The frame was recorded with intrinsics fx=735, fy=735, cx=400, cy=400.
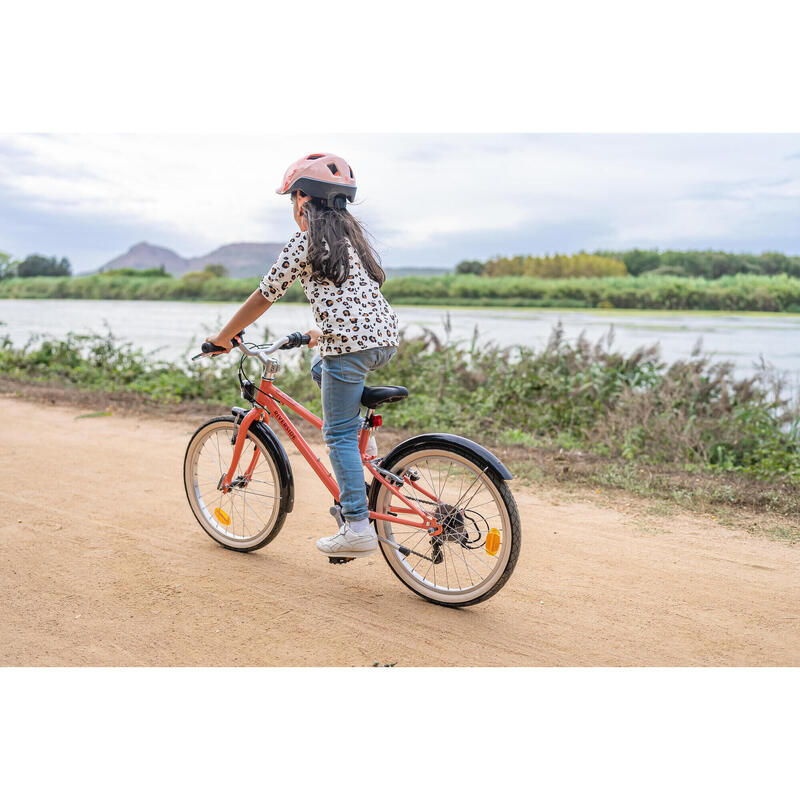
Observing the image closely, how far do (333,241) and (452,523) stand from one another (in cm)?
145

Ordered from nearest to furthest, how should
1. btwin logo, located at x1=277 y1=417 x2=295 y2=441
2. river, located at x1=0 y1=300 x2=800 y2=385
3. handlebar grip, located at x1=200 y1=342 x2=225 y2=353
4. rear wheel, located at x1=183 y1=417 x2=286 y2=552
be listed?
handlebar grip, located at x1=200 y1=342 x2=225 y2=353 < btwin logo, located at x1=277 y1=417 x2=295 y2=441 < rear wheel, located at x1=183 y1=417 x2=286 y2=552 < river, located at x1=0 y1=300 x2=800 y2=385

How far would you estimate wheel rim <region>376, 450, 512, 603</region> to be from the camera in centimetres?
343

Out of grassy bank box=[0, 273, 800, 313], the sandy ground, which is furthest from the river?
the sandy ground

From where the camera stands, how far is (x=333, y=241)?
339cm

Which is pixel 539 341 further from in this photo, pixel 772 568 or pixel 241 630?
pixel 241 630

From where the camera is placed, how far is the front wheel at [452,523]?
3367 mm

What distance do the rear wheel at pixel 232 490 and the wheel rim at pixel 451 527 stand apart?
2.53 ft

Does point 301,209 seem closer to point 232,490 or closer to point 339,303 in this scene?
point 339,303

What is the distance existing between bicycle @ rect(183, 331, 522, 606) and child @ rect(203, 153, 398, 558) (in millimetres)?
113

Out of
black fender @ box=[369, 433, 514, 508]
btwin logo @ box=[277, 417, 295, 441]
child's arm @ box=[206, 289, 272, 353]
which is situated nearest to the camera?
black fender @ box=[369, 433, 514, 508]

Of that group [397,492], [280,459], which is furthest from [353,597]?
[280,459]

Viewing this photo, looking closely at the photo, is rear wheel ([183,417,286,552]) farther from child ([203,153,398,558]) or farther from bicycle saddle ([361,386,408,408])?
bicycle saddle ([361,386,408,408])

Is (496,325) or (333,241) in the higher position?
(333,241)

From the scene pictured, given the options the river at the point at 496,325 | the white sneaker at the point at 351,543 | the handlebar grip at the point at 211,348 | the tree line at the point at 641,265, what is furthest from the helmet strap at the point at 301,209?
the tree line at the point at 641,265
